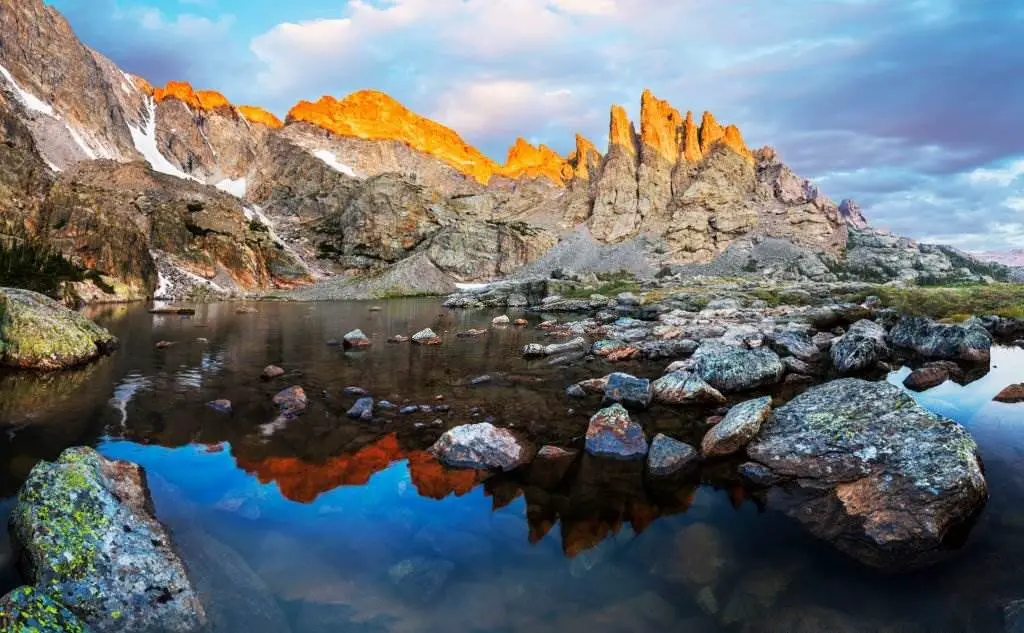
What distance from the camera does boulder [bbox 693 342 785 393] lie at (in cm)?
1964

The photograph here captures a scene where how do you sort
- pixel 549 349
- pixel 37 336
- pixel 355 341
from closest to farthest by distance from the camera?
pixel 37 336, pixel 549 349, pixel 355 341

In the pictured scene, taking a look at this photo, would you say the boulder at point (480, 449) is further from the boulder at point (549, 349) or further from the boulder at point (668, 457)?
the boulder at point (549, 349)

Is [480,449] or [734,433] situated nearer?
[480,449]

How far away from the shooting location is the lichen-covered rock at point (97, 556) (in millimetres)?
6371

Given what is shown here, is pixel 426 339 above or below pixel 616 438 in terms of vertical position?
below

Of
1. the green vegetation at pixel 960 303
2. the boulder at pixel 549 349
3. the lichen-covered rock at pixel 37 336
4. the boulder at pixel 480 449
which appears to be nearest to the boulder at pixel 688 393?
the boulder at pixel 480 449

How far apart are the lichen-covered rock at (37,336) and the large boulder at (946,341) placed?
44468 mm

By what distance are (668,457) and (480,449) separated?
4.80 meters

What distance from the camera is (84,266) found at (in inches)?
3922

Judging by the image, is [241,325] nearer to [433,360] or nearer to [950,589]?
[433,360]

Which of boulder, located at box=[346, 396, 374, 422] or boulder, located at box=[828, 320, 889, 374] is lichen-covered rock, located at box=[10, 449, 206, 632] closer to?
boulder, located at box=[346, 396, 374, 422]

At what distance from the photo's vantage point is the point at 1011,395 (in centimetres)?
1747

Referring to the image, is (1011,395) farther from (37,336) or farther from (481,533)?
(37,336)

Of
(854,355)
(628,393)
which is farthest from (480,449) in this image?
(854,355)
